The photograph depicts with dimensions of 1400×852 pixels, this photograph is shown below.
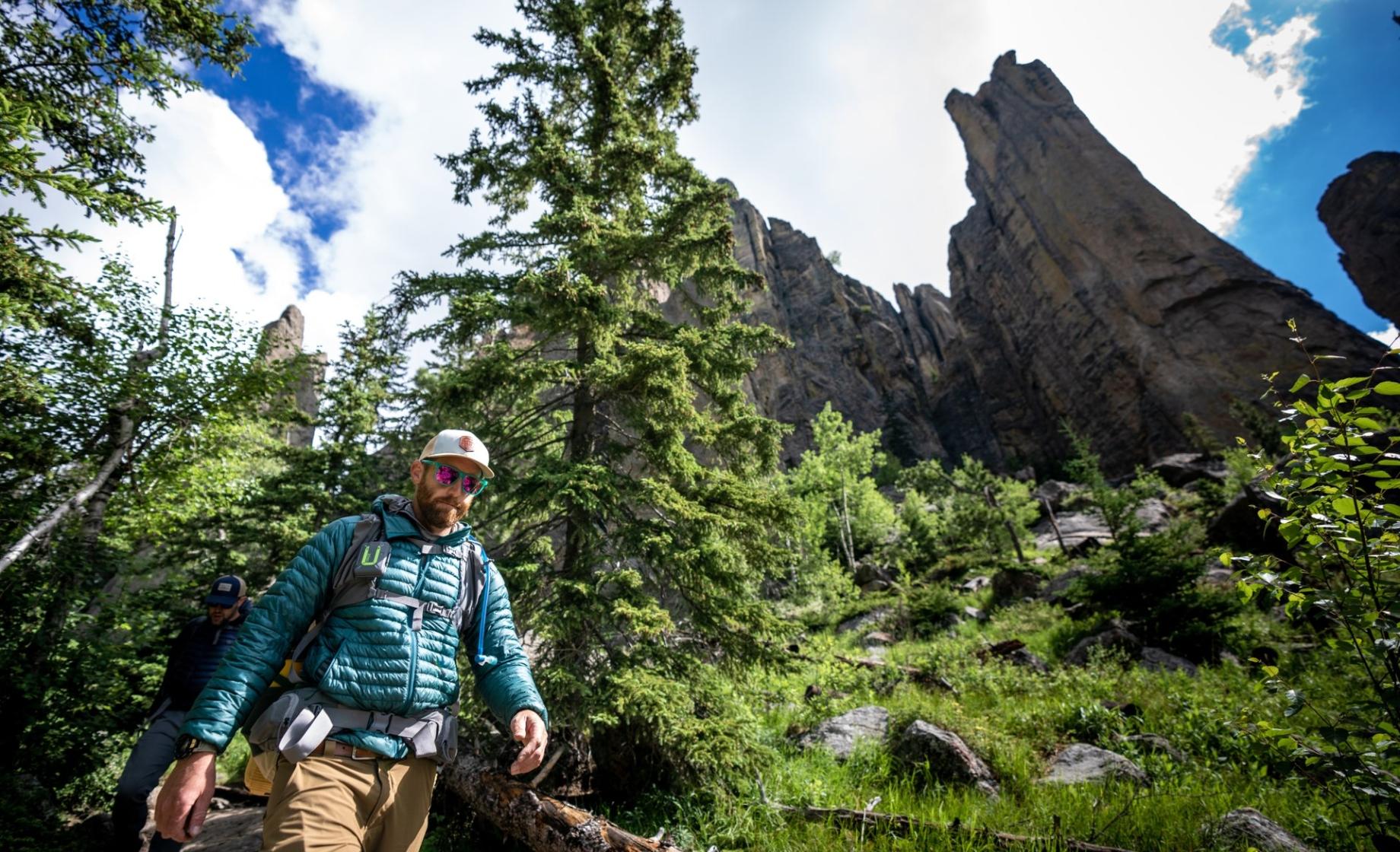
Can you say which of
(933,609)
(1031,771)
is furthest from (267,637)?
(933,609)

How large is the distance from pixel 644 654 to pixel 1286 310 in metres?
56.0

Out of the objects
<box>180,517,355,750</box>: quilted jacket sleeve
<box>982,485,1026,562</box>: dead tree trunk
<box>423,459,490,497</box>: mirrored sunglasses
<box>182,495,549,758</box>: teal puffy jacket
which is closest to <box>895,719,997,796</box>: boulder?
<box>182,495,549,758</box>: teal puffy jacket

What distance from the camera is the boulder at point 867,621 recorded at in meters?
15.1

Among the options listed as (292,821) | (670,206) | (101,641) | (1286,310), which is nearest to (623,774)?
(292,821)

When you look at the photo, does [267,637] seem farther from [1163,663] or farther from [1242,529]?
[1242,529]

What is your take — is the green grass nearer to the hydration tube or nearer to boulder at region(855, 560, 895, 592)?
the hydration tube

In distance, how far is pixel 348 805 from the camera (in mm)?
2133

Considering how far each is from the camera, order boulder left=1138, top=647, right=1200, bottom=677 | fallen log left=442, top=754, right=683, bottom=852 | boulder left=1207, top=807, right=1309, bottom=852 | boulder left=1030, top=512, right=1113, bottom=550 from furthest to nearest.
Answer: boulder left=1030, top=512, right=1113, bottom=550 < boulder left=1138, top=647, right=1200, bottom=677 < boulder left=1207, top=807, right=1309, bottom=852 < fallen log left=442, top=754, right=683, bottom=852

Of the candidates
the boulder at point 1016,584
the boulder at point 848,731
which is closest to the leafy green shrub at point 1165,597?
the boulder at point 1016,584

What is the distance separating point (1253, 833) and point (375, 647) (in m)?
5.54

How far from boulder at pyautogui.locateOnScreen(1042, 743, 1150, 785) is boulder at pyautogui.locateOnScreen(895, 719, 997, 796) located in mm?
587

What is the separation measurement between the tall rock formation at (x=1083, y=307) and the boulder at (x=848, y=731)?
1704 inches

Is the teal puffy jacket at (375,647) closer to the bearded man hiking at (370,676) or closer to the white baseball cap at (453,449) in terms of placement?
the bearded man hiking at (370,676)

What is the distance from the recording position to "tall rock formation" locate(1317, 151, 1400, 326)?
41938mm
